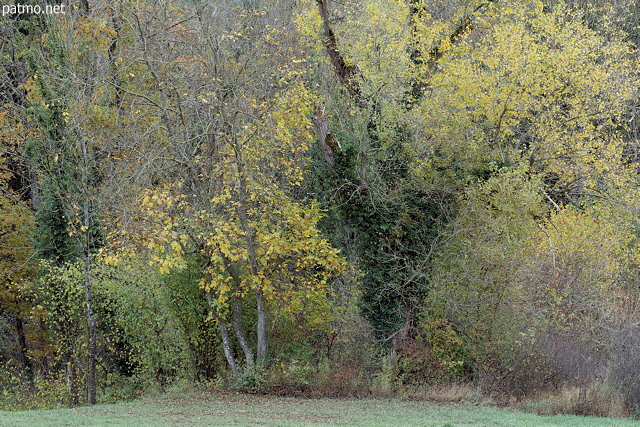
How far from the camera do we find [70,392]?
15773mm

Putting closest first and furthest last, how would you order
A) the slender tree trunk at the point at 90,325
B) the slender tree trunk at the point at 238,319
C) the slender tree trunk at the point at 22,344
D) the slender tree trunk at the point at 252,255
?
1. the slender tree trunk at the point at 252,255
2. the slender tree trunk at the point at 90,325
3. the slender tree trunk at the point at 238,319
4. the slender tree trunk at the point at 22,344

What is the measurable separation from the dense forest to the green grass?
4.13 ft

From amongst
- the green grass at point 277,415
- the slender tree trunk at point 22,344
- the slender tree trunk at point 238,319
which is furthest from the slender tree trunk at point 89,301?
the slender tree trunk at point 22,344

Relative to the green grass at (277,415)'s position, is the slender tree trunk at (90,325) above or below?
above

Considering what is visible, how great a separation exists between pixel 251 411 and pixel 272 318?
3905 millimetres

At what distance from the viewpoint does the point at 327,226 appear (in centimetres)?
1820

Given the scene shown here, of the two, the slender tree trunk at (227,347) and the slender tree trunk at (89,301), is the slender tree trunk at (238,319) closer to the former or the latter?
the slender tree trunk at (227,347)

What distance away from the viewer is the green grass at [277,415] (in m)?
10.7

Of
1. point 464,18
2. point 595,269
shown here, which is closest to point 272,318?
point 595,269

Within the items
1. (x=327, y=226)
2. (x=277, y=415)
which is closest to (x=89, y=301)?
(x=277, y=415)

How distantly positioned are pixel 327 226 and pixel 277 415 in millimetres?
7162

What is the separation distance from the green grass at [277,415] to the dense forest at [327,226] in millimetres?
1258

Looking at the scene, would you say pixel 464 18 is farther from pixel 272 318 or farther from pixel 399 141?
pixel 272 318

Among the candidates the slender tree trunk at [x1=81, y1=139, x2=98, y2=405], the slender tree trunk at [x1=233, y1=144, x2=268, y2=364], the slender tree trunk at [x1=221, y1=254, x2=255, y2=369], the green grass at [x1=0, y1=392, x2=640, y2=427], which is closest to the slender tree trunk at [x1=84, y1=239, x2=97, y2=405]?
the slender tree trunk at [x1=81, y1=139, x2=98, y2=405]
